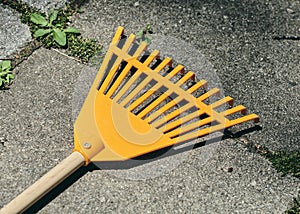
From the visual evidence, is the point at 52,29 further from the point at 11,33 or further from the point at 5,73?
the point at 5,73

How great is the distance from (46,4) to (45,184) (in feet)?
2.69

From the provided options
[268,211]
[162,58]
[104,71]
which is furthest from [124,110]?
[268,211]

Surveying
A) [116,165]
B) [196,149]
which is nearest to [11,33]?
[116,165]

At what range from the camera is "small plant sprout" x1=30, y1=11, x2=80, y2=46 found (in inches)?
92.4

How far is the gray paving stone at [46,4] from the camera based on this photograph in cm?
245

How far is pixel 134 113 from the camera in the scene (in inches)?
84.6

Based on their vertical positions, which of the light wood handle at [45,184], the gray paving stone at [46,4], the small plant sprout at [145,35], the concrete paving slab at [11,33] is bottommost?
the light wood handle at [45,184]

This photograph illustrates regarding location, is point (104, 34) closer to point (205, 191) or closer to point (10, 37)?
point (10, 37)

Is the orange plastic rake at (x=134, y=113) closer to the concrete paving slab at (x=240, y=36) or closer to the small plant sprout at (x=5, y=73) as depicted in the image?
the concrete paving slab at (x=240, y=36)

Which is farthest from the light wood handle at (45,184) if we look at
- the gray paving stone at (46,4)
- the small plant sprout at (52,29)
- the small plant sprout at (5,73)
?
the gray paving stone at (46,4)

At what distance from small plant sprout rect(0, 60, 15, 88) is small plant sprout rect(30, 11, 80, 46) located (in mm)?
165

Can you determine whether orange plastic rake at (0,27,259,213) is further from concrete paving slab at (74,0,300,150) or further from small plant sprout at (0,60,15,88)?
small plant sprout at (0,60,15,88)

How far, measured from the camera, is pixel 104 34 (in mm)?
2398

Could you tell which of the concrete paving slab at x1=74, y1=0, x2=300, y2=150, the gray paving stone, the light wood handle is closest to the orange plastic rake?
the light wood handle
